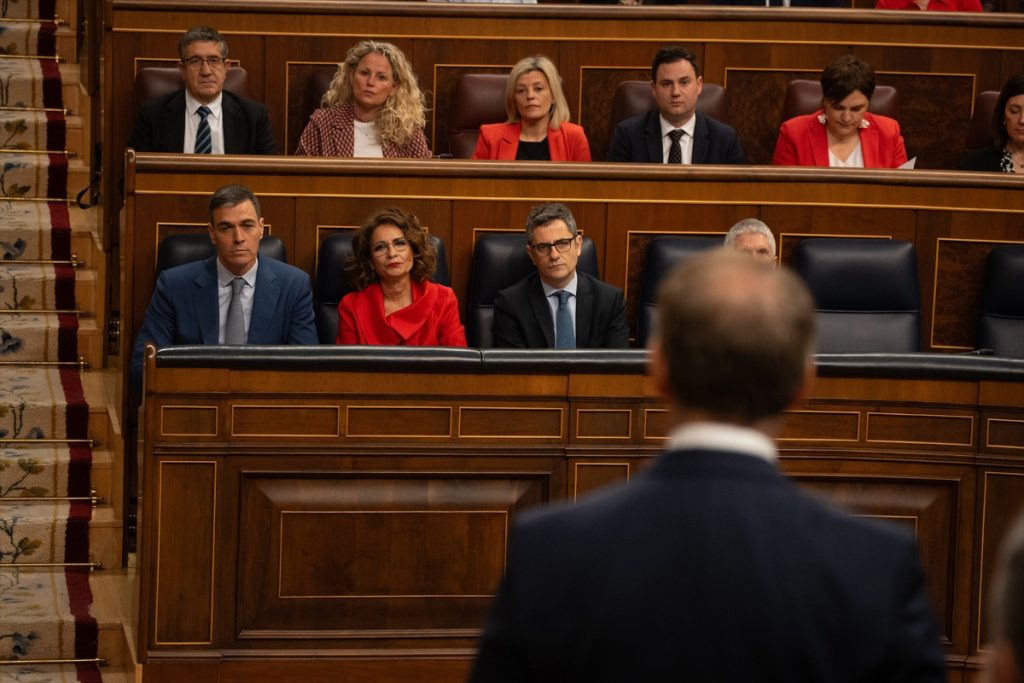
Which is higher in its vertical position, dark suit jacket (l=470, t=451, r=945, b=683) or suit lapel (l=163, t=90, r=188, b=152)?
suit lapel (l=163, t=90, r=188, b=152)

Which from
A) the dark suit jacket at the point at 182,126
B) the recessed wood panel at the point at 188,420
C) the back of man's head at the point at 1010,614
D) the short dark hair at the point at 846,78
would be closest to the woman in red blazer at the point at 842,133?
Result: the short dark hair at the point at 846,78

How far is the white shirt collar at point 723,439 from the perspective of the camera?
2.88ft

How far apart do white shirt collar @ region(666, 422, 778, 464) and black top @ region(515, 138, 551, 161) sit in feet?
8.90

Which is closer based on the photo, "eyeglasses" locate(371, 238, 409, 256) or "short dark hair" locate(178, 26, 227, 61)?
"eyeglasses" locate(371, 238, 409, 256)

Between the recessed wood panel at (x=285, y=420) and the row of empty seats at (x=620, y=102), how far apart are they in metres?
1.63

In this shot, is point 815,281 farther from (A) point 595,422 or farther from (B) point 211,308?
(B) point 211,308

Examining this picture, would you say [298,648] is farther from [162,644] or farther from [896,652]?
[896,652]

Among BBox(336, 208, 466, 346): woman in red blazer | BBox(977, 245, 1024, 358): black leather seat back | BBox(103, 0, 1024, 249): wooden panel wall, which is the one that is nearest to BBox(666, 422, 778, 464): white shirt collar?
BBox(336, 208, 466, 346): woman in red blazer

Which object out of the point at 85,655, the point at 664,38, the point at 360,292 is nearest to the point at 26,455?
the point at 85,655

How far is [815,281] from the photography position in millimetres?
3086

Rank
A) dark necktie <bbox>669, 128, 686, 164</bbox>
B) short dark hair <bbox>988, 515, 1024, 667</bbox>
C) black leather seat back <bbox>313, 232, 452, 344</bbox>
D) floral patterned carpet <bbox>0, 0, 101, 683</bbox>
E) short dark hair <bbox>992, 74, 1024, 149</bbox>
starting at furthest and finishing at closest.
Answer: dark necktie <bbox>669, 128, 686, 164</bbox>, short dark hair <bbox>992, 74, 1024, 149</bbox>, black leather seat back <bbox>313, 232, 452, 344</bbox>, floral patterned carpet <bbox>0, 0, 101, 683</bbox>, short dark hair <bbox>988, 515, 1024, 667</bbox>

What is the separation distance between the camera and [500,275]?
3074mm

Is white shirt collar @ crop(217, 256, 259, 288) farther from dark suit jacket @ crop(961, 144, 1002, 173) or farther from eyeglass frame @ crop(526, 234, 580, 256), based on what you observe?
dark suit jacket @ crop(961, 144, 1002, 173)

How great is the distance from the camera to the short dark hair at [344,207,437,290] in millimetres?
2900
